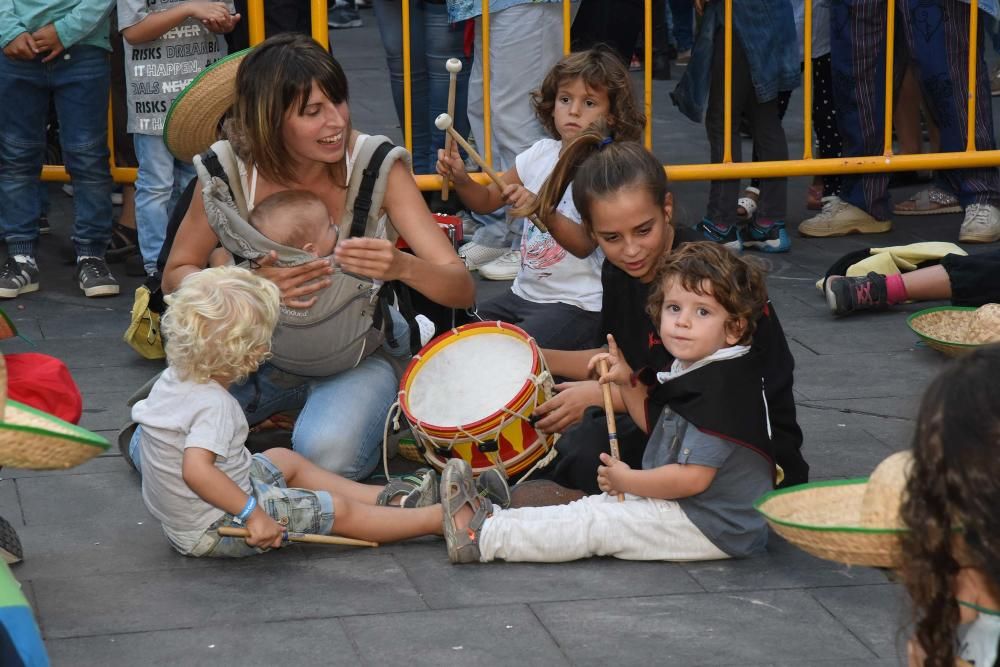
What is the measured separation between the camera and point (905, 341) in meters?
4.98

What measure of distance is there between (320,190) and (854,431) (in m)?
1.59

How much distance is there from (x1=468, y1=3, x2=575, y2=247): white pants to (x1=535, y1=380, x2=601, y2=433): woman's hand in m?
2.16

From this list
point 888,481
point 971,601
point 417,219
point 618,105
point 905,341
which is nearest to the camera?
point 971,601

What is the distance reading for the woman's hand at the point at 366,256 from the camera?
3.55m

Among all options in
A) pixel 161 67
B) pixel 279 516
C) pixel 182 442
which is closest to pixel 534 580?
pixel 279 516

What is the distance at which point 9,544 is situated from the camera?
332cm

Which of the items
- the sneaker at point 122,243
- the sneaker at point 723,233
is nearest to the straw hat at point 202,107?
the sneaker at point 122,243

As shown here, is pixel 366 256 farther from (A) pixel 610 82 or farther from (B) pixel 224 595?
(A) pixel 610 82

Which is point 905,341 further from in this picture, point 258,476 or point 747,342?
point 258,476

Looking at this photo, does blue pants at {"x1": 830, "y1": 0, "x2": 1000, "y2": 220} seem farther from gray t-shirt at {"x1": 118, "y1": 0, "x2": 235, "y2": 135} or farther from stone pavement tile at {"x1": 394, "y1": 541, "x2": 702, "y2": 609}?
stone pavement tile at {"x1": 394, "y1": 541, "x2": 702, "y2": 609}

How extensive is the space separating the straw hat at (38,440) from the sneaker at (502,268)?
3361 millimetres

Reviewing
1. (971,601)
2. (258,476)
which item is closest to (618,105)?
(258,476)

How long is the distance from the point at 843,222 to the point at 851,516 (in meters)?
4.16

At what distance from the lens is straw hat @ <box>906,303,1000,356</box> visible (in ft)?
14.3
